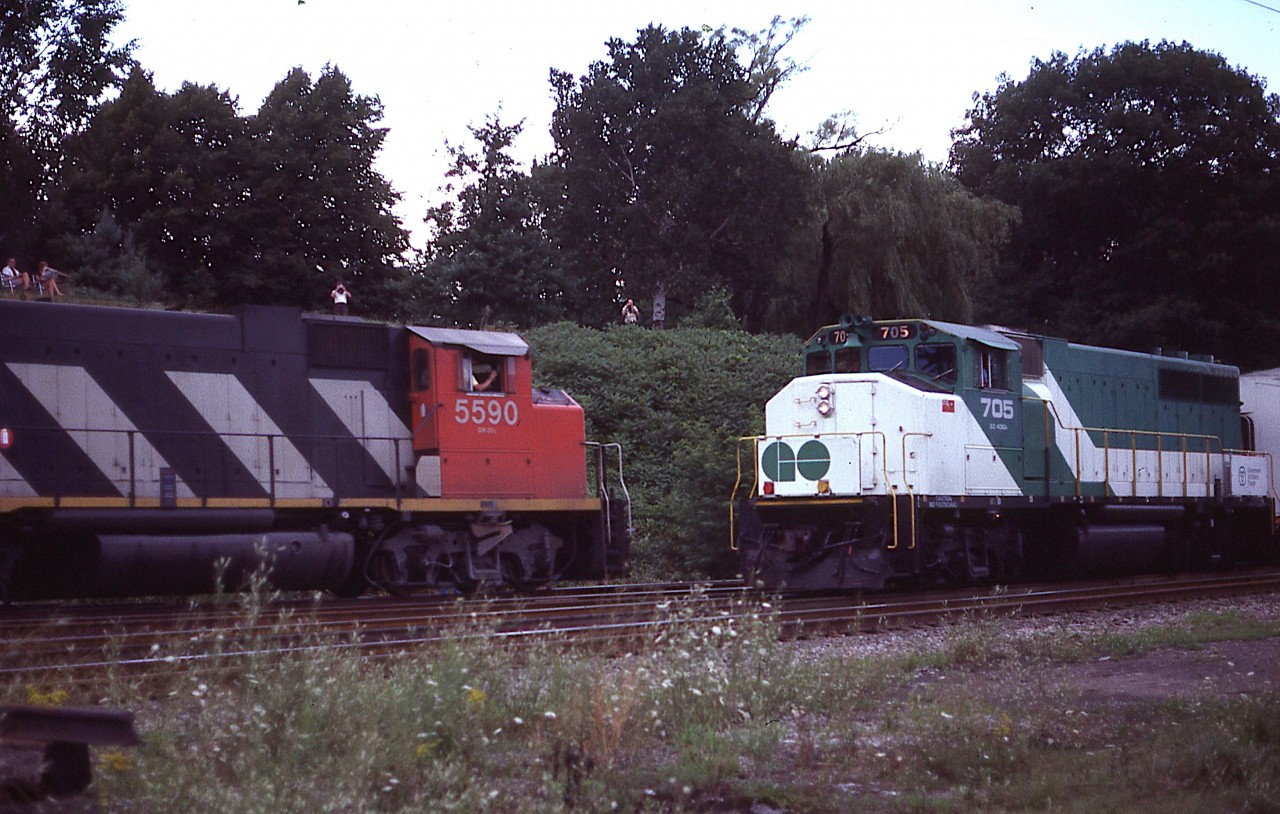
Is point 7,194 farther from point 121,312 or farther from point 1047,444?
point 1047,444

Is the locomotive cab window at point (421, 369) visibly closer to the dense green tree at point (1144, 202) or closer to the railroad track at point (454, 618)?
the railroad track at point (454, 618)

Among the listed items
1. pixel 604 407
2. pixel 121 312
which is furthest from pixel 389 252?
pixel 121 312

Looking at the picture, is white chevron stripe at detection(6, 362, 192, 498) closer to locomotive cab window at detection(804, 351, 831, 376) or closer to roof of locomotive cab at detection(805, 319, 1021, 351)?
locomotive cab window at detection(804, 351, 831, 376)

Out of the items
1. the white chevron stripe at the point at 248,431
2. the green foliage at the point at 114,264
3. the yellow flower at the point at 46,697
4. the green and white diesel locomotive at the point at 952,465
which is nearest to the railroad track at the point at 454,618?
the yellow flower at the point at 46,697

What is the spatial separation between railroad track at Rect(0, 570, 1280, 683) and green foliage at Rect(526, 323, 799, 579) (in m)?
1.79

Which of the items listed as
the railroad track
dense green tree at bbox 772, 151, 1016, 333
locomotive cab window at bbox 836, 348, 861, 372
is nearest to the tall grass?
the railroad track

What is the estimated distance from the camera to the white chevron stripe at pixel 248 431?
12992 millimetres

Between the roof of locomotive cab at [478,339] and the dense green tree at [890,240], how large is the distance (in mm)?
20732

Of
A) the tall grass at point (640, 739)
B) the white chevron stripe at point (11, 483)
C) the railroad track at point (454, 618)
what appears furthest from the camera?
the white chevron stripe at point (11, 483)

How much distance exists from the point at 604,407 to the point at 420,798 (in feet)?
64.9

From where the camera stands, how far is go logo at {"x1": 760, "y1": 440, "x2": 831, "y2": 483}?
1410cm

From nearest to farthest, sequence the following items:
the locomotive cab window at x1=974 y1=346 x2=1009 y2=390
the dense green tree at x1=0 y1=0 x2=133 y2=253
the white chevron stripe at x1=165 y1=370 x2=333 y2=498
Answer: the white chevron stripe at x1=165 y1=370 x2=333 y2=498
the locomotive cab window at x1=974 y1=346 x2=1009 y2=390
the dense green tree at x1=0 y1=0 x2=133 y2=253

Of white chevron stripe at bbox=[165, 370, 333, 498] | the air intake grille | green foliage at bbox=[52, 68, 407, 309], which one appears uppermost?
green foliage at bbox=[52, 68, 407, 309]

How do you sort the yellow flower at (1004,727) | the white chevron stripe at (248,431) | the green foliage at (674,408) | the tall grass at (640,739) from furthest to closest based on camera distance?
the green foliage at (674,408) → the white chevron stripe at (248,431) → the yellow flower at (1004,727) → the tall grass at (640,739)
